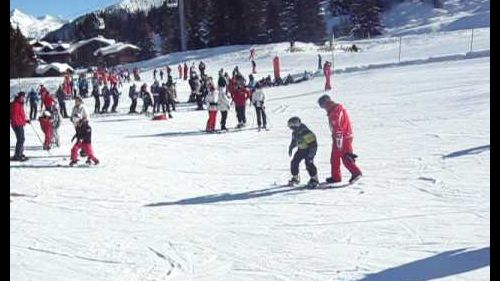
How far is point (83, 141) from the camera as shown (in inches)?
565

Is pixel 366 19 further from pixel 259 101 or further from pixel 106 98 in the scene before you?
pixel 259 101

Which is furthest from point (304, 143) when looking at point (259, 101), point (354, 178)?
point (259, 101)

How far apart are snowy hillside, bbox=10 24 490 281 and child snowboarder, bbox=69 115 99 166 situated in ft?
1.57

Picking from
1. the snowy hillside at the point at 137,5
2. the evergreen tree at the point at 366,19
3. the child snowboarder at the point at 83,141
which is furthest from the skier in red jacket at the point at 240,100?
the snowy hillside at the point at 137,5

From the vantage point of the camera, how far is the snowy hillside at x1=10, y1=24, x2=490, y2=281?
23.2 feet

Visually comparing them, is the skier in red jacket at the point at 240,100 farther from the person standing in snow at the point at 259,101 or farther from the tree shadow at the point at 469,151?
the tree shadow at the point at 469,151

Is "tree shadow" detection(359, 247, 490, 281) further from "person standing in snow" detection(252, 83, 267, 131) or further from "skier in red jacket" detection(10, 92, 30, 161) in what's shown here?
"person standing in snow" detection(252, 83, 267, 131)

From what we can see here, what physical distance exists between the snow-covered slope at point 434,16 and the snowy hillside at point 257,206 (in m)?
47.5

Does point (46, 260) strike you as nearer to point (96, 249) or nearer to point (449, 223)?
point (96, 249)

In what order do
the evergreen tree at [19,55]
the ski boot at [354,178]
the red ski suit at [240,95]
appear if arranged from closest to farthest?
the ski boot at [354,178] < the red ski suit at [240,95] < the evergreen tree at [19,55]

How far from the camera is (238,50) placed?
183 ft

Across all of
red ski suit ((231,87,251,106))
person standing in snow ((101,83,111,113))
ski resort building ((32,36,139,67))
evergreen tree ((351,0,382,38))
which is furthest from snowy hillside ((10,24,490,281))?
ski resort building ((32,36,139,67))

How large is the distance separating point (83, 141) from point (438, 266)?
9.54m

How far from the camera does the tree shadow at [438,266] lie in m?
6.34
